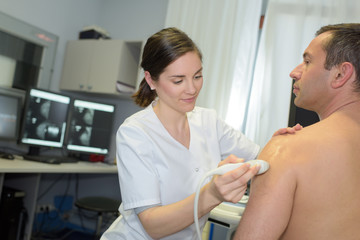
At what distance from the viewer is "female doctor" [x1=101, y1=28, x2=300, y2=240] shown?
954mm

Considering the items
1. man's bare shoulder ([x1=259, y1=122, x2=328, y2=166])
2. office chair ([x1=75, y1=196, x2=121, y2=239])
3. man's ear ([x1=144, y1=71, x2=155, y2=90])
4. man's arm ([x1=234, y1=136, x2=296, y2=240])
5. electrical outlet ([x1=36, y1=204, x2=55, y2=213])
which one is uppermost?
man's ear ([x1=144, y1=71, x2=155, y2=90])

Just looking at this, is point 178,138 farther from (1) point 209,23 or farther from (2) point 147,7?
(2) point 147,7

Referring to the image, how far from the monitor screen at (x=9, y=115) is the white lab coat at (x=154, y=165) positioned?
1.68 metres

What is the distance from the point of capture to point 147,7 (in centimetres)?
315

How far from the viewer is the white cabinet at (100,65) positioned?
2.80 metres

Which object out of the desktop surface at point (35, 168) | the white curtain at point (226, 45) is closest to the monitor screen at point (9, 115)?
the desktop surface at point (35, 168)

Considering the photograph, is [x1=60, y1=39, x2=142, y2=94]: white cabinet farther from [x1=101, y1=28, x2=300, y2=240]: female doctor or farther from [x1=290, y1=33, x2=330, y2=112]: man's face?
[x1=290, y1=33, x2=330, y2=112]: man's face

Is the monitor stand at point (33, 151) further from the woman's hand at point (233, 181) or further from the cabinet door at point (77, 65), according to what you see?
the woman's hand at point (233, 181)

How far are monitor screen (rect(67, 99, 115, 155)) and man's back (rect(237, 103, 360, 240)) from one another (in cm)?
221

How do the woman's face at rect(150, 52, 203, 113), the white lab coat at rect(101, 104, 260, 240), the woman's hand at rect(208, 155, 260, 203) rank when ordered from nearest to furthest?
the woman's hand at rect(208, 155, 260, 203)
the white lab coat at rect(101, 104, 260, 240)
the woman's face at rect(150, 52, 203, 113)

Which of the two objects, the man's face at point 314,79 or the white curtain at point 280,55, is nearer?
the man's face at point 314,79

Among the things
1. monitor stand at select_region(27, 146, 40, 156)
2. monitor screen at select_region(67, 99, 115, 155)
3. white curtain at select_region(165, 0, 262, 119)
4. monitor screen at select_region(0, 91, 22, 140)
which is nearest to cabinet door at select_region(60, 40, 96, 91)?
monitor screen at select_region(67, 99, 115, 155)

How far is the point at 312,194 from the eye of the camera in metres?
0.76

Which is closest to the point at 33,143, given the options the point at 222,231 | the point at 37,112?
the point at 37,112
